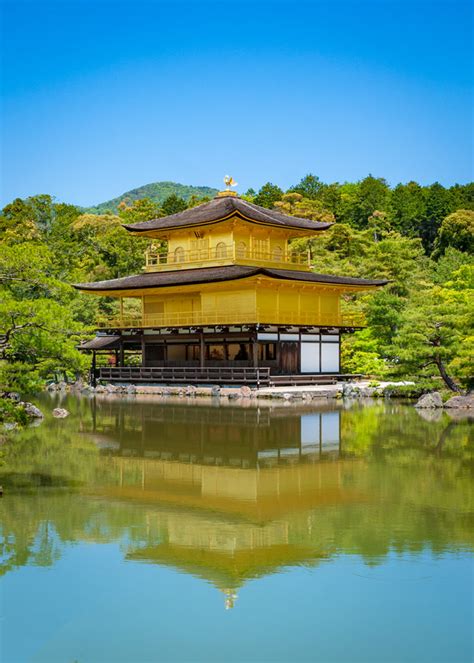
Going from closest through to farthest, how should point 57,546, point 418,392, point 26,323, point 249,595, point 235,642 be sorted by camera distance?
point 235,642, point 249,595, point 57,546, point 26,323, point 418,392

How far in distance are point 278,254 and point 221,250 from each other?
296 centimetres

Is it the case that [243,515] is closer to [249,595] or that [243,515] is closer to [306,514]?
[306,514]

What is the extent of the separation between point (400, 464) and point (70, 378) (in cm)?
2906

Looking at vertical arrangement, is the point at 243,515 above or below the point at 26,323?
below

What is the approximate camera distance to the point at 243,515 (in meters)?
10.4

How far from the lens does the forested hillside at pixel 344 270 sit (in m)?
12.5

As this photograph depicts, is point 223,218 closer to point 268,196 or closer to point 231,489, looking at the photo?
point 231,489

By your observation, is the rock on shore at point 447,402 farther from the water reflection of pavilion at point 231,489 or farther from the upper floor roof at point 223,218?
the upper floor roof at point 223,218

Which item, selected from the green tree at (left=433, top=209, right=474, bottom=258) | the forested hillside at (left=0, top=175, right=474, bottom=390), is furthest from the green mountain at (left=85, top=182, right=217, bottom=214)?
the green tree at (left=433, top=209, right=474, bottom=258)

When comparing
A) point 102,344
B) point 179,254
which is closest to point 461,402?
point 179,254

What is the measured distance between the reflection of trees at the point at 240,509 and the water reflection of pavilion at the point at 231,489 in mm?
29

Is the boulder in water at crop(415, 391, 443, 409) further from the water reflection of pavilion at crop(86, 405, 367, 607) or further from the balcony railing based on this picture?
the balcony railing

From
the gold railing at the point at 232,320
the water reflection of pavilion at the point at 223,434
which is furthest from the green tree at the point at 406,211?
the water reflection of pavilion at the point at 223,434

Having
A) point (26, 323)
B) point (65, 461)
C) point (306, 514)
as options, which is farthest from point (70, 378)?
point (306, 514)
